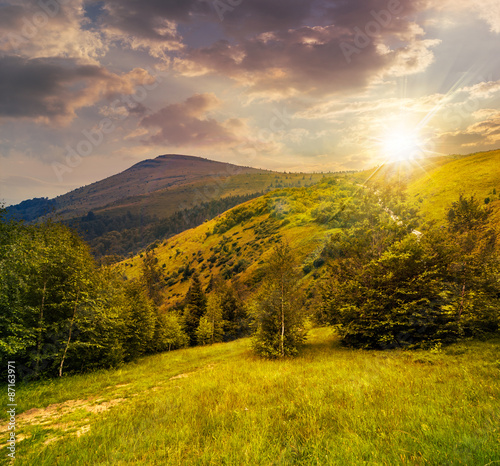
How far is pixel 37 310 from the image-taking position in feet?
46.2

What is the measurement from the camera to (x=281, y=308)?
16359 millimetres

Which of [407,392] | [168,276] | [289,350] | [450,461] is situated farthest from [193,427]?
[168,276]

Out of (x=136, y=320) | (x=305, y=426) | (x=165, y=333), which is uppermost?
(x=305, y=426)

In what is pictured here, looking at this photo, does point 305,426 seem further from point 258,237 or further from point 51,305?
point 258,237

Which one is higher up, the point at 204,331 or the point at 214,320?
the point at 214,320

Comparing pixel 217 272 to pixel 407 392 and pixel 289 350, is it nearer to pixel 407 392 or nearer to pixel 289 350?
pixel 289 350

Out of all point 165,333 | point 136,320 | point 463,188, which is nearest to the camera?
point 136,320

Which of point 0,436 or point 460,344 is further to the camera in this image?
point 460,344

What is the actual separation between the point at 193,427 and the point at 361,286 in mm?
13059

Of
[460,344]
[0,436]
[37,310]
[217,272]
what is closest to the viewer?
[0,436]

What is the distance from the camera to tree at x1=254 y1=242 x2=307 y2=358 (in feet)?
53.7

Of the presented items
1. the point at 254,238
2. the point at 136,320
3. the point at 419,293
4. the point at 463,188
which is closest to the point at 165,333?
the point at 136,320

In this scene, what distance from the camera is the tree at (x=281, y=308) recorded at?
1638 centimetres

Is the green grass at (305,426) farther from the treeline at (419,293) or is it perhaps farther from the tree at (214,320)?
the tree at (214,320)
